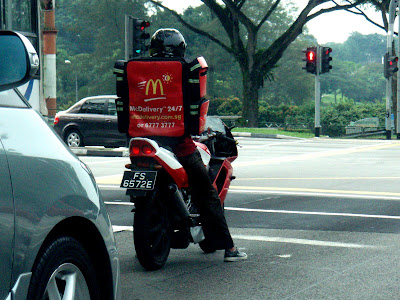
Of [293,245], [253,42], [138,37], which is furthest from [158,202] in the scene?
[253,42]

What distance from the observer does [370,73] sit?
139875 mm

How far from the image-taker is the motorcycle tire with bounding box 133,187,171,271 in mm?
6039

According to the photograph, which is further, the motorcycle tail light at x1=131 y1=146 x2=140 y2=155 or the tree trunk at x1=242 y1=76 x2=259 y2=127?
the tree trunk at x1=242 y1=76 x2=259 y2=127

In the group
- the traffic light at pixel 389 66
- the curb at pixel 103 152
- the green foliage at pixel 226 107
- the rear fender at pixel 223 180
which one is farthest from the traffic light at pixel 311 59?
the green foliage at pixel 226 107

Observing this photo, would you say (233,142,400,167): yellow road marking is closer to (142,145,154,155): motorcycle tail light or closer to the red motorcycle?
the red motorcycle

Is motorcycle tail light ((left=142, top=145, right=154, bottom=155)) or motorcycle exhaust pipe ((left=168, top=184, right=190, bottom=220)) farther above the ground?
motorcycle tail light ((left=142, top=145, right=154, bottom=155))

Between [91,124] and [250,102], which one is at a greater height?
[250,102]

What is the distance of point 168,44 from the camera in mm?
6105

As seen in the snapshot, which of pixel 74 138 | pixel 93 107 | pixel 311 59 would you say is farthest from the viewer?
pixel 311 59

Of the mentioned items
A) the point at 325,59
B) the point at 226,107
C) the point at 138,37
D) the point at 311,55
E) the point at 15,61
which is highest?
the point at 311,55

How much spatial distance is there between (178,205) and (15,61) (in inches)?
139

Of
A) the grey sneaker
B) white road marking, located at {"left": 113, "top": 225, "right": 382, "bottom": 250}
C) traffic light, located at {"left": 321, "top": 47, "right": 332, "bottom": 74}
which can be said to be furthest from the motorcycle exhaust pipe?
traffic light, located at {"left": 321, "top": 47, "right": 332, "bottom": 74}

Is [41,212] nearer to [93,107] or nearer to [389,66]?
[93,107]

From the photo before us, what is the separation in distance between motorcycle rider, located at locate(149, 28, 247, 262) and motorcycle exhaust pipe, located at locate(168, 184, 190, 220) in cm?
13
